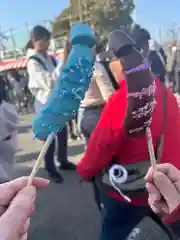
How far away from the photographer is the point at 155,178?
3.88ft

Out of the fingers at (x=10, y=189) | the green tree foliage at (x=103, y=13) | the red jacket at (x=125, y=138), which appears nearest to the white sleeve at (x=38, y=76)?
the green tree foliage at (x=103, y=13)

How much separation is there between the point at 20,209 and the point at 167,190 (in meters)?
0.47

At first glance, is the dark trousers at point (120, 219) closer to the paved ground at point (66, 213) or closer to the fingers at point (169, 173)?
the fingers at point (169, 173)

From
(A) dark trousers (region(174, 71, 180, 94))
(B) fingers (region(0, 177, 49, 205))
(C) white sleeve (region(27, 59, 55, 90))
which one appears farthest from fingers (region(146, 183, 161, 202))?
(A) dark trousers (region(174, 71, 180, 94))

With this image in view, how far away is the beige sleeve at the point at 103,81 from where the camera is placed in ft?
8.22

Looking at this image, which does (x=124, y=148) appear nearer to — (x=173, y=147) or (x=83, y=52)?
(x=173, y=147)

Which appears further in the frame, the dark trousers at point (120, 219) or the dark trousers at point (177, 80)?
the dark trousers at point (177, 80)

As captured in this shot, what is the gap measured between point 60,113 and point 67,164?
3.21 meters

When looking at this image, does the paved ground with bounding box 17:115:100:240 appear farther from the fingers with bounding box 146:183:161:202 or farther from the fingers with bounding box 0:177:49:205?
the fingers with bounding box 0:177:49:205

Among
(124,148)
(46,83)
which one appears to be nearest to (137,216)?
(124,148)

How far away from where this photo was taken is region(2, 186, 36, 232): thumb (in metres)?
0.88

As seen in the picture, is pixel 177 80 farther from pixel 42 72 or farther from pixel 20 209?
pixel 20 209

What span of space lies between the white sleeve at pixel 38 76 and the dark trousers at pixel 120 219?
5.75 feet

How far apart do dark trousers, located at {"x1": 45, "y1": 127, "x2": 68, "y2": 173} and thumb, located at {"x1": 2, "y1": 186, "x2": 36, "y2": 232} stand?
2.81m
